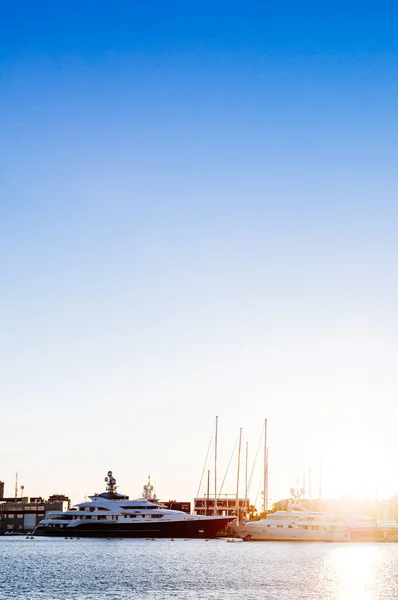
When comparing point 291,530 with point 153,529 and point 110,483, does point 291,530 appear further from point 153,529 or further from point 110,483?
point 110,483

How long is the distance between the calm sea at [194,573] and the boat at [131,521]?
3104cm

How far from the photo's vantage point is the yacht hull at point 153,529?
168750mm

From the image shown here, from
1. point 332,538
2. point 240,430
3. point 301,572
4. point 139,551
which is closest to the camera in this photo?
point 301,572

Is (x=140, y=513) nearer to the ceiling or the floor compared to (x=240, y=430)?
nearer to the floor

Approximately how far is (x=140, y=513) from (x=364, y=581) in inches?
3647

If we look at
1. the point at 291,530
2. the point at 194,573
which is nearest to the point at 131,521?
the point at 291,530

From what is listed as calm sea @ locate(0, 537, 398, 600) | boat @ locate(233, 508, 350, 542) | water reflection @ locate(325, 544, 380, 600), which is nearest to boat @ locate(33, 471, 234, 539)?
boat @ locate(233, 508, 350, 542)

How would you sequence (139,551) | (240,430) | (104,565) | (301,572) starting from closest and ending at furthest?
(301,572) < (104,565) < (139,551) < (240,430)

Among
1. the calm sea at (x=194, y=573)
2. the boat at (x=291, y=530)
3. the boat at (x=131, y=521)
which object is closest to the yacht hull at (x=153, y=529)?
the boat at (x=131, y=521)

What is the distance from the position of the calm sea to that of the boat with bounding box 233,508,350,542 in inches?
1177

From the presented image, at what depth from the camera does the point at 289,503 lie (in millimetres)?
177000

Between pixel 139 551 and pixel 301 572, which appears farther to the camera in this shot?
pixel 139 551

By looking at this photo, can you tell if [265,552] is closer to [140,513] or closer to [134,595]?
[140,513]

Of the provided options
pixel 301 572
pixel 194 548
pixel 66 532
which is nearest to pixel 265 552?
pixel 194 548
